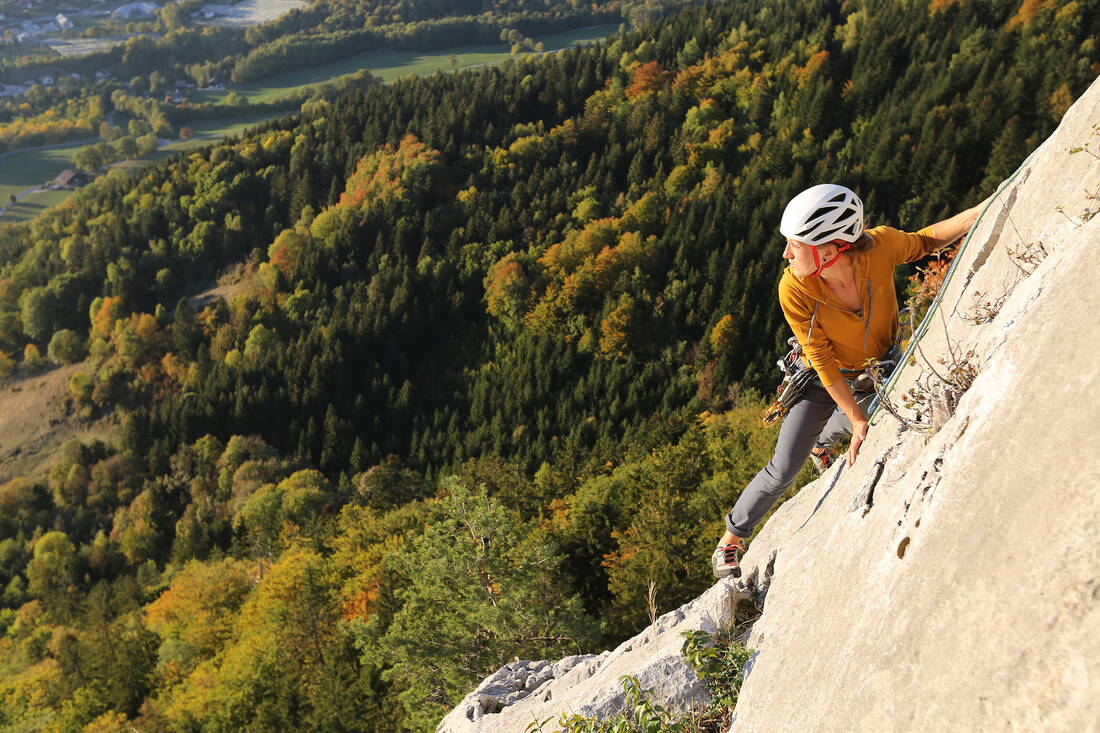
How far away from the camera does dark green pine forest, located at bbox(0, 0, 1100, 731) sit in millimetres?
42000

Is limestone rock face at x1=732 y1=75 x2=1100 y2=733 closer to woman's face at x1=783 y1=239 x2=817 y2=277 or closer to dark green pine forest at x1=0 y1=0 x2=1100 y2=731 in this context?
woman's face at x1=783 y1=239 x2=817 y2=277

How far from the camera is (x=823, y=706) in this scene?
5.65 metres

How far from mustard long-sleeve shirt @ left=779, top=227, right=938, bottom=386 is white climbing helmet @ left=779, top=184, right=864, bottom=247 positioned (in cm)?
41

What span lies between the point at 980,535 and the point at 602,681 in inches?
259

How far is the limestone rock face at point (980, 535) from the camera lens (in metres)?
3.98

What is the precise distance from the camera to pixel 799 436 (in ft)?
26.3

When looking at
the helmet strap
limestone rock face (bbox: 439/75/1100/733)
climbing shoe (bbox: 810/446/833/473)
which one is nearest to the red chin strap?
the helmet strap

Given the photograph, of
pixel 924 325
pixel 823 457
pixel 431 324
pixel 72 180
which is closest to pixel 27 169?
pixel 72 180

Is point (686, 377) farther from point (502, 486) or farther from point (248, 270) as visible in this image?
point (248, 270)

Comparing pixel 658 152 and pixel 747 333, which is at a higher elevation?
pixel 658 152

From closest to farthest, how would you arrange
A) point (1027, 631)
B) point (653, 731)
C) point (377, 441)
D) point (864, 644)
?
point (1027, 631)
point (864, 644)
point (653, 731)
point (377, 441)

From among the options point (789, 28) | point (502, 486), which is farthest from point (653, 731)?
point (789, 28)

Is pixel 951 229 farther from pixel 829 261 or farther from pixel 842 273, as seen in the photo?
pixel 829 261

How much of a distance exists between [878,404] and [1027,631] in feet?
11.8
